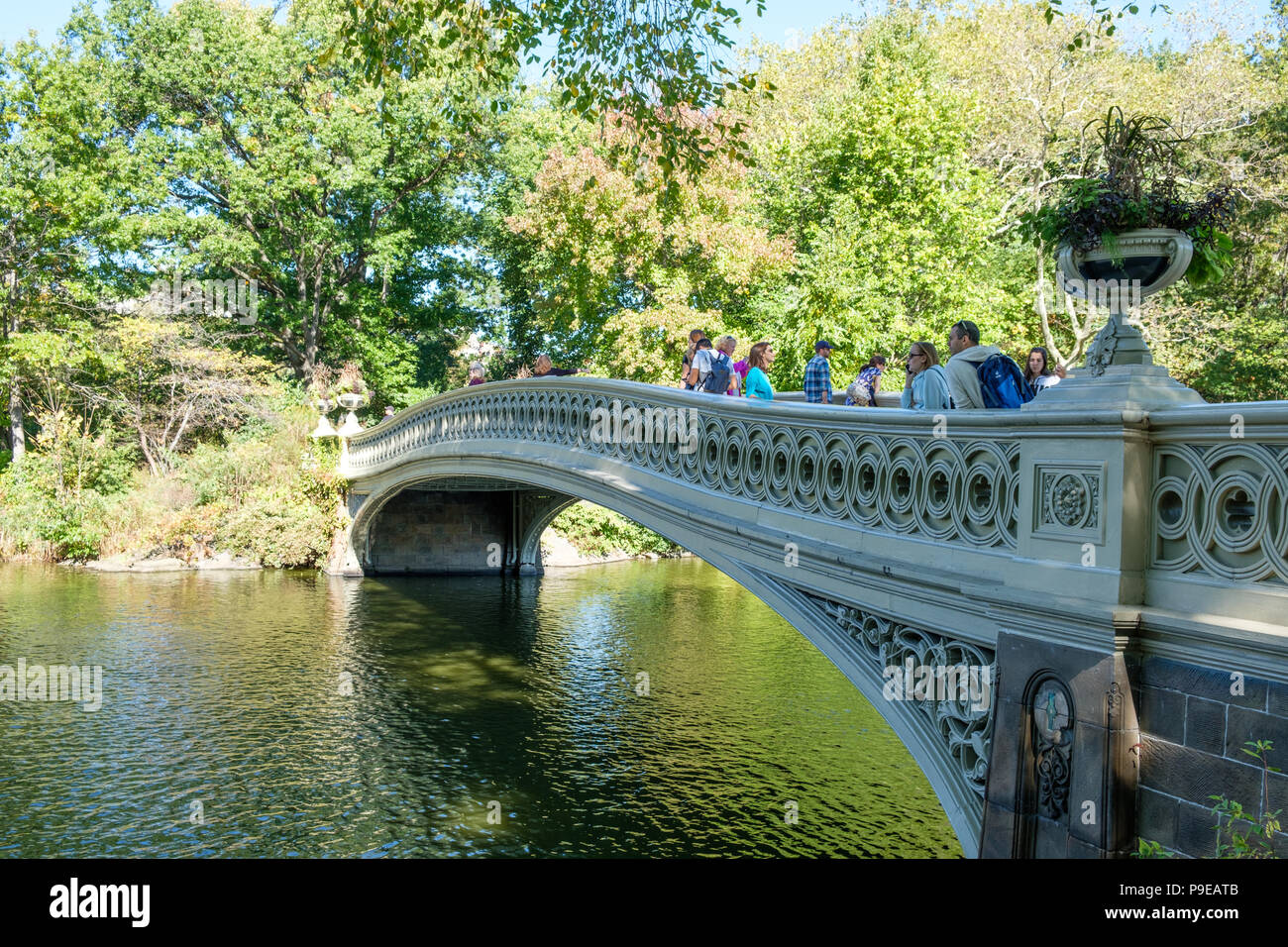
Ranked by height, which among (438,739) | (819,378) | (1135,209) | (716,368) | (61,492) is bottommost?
(438,739)

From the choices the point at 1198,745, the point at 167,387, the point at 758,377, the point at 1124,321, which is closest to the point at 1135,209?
the point at 1124,321

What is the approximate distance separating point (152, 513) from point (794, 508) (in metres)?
18.8

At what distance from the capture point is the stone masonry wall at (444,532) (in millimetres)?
22953

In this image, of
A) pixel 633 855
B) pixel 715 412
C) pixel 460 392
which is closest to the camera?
pixel 633 855

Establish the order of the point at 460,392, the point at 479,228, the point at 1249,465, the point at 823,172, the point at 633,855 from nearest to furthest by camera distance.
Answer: the point at 1249,465, the point at 633,855, the point at 460,392, the point at 823,172, the point at 479,228

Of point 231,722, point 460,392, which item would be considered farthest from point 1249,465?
point 460,392

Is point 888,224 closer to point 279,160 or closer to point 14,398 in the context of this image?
point 279,160

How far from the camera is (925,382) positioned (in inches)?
258

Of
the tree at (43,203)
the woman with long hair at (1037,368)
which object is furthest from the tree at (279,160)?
the woman with long hair at (1037,368)

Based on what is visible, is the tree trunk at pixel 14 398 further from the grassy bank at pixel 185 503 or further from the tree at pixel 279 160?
the tree at pixel 279 160

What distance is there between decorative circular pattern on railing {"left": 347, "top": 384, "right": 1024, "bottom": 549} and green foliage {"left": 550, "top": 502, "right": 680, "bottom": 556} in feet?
40.2

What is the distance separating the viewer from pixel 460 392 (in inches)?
641

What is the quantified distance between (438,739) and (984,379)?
7.16 m

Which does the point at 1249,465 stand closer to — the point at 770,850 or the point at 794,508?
the point at 794,508
